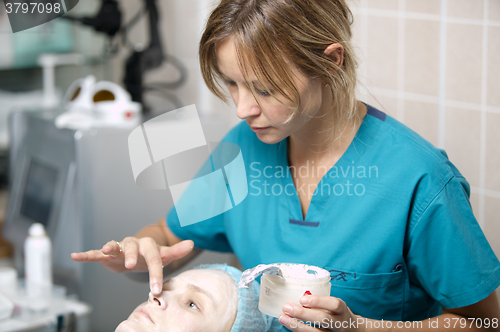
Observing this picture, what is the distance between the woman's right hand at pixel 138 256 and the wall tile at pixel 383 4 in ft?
2.27

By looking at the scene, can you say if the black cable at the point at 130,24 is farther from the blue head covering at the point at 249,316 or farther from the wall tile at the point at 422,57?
the blue head covering at the point at 249,316

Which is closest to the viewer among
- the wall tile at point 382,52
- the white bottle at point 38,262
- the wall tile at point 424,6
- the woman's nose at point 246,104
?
the woman's nose at point 246,104

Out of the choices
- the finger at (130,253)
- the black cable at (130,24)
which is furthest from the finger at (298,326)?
the black cable at (130,24)

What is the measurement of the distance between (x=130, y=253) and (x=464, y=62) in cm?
72

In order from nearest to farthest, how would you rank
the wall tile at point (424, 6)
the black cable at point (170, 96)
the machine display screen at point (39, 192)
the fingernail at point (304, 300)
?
the fingernail at point (304, 300), the wall tile at point (424, 6), the machine display screen at point (39, 192), the black cable at point (170, 96)

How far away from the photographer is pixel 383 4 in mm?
1122

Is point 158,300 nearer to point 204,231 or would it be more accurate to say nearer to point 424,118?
point 204,231

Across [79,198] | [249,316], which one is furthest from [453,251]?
[79,198]

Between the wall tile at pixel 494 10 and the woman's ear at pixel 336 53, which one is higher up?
the wall tile at pixel 494 10

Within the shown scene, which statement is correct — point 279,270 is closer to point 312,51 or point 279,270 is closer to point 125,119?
point 312,51

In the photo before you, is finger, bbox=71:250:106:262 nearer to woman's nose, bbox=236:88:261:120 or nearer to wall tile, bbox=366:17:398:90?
woman's nose, bbox=236:88:261:120

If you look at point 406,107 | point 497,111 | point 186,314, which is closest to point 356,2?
point 406,107

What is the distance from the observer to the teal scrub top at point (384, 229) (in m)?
0.81

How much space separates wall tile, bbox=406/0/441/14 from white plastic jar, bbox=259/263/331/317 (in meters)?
0.61
